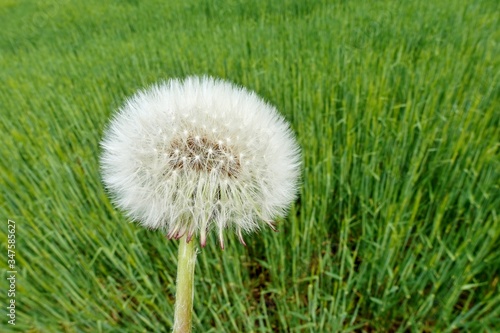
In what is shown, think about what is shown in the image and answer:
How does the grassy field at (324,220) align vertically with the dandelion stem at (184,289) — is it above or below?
below

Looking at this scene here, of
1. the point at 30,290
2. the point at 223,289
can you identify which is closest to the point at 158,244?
the point at 223,289

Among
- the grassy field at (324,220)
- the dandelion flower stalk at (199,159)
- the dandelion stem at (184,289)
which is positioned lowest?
the grassy field at (324,220)

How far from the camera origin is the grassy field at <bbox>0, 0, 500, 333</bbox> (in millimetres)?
1145

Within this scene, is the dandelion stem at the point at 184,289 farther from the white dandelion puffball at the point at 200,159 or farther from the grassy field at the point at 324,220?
the grassy field at the point at 324,220

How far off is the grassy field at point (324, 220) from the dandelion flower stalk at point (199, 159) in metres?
0.47

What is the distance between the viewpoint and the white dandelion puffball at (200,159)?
0.68 metres

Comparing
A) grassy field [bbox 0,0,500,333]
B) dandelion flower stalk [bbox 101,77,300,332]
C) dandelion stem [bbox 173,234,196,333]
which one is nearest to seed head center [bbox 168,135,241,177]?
dandelion flower stalk [bbox 101,77,300,332]

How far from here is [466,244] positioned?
1137 mm

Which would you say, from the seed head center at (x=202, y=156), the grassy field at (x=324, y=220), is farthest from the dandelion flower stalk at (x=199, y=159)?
the grassy field at (x=324, y=220)

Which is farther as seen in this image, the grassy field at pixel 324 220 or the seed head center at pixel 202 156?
the grassy field at pixel 324 220

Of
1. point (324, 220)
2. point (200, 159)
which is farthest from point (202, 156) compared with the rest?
point (324, 220)

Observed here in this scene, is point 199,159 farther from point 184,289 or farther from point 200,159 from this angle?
point 184,289

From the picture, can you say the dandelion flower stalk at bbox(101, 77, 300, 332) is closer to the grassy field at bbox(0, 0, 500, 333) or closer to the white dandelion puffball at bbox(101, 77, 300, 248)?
the white dandelion puffball at bbox(101, 77, 300, 248)

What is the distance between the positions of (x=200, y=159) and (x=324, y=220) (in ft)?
2.38
